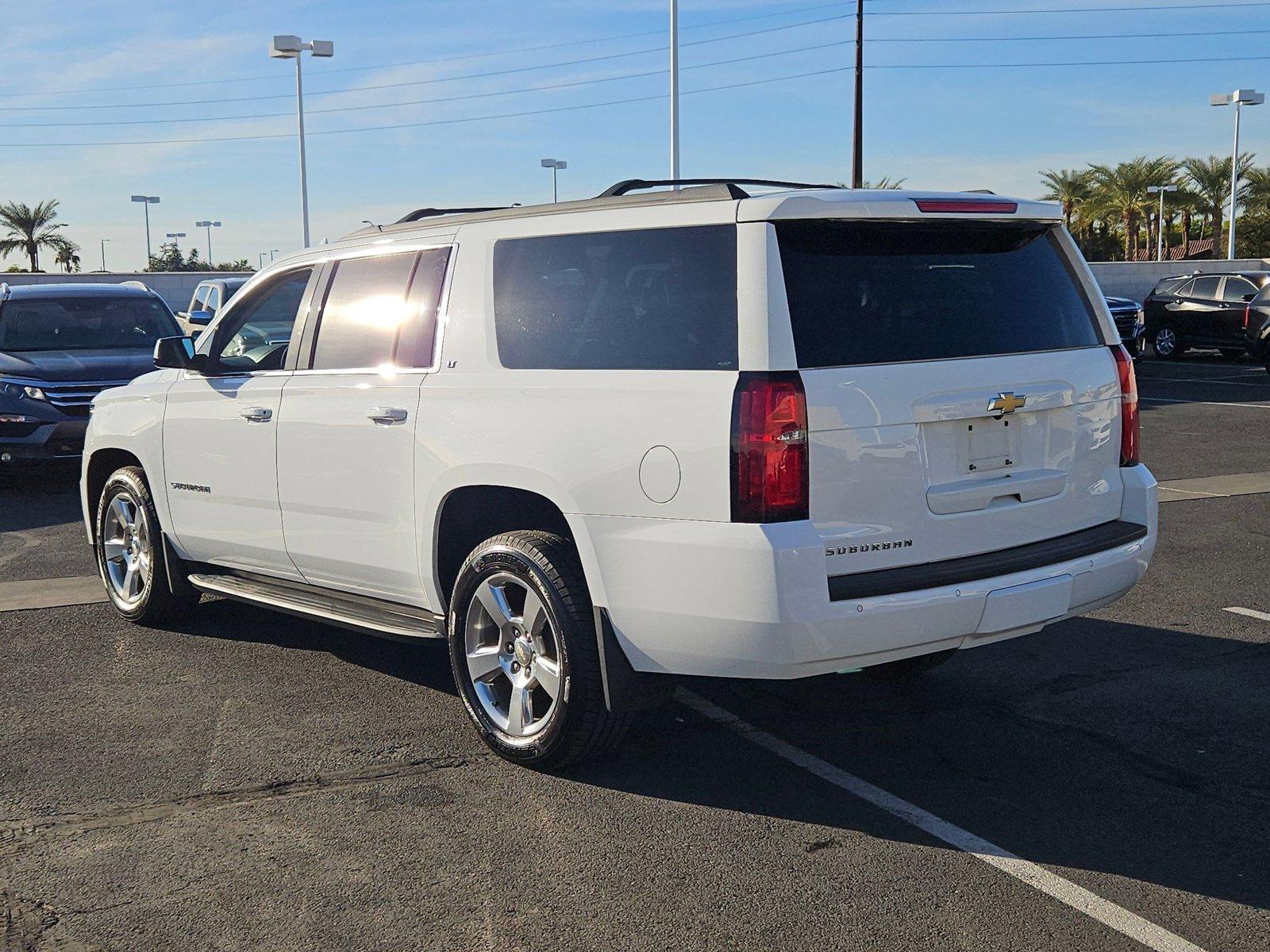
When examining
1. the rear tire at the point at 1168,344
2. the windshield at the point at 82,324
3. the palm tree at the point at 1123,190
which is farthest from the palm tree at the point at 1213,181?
the windshield at the point at 82,324

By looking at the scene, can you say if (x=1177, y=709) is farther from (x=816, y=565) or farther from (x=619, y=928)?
(x=619, y=928)

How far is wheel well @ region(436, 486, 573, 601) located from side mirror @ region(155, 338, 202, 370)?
188 centimetres

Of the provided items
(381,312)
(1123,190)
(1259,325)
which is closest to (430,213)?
(381,312)

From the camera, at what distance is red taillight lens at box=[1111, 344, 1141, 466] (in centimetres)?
484

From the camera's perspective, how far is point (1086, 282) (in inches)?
192

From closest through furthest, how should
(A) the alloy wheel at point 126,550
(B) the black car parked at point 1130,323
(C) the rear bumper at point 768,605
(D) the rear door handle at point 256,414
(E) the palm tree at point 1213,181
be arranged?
(C) the rear bumper at point 768,605
(D) the rear door handle at point 256,414
(A) the alloy wheel at point 126,550
(B) the black car parked at point 1130,323
(E) the palm tree at point 1213,181

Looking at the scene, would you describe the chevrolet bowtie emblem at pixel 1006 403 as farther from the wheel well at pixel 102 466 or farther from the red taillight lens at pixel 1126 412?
the wheel well at pixel 102 466

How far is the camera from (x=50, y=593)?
756 centimetres

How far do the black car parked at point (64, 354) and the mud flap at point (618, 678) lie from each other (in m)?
8.18

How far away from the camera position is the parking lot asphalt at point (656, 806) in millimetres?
3545

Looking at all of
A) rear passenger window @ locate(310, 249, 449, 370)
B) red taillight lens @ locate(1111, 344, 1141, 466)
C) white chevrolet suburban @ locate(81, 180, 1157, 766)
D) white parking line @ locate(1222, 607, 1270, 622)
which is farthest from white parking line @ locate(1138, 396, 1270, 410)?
rear passenger window @ locate(310, 249, 449, 370)

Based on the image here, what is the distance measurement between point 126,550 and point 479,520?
2.78m

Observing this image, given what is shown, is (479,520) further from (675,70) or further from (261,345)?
(675,70)

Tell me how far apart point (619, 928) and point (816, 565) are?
1156mm
